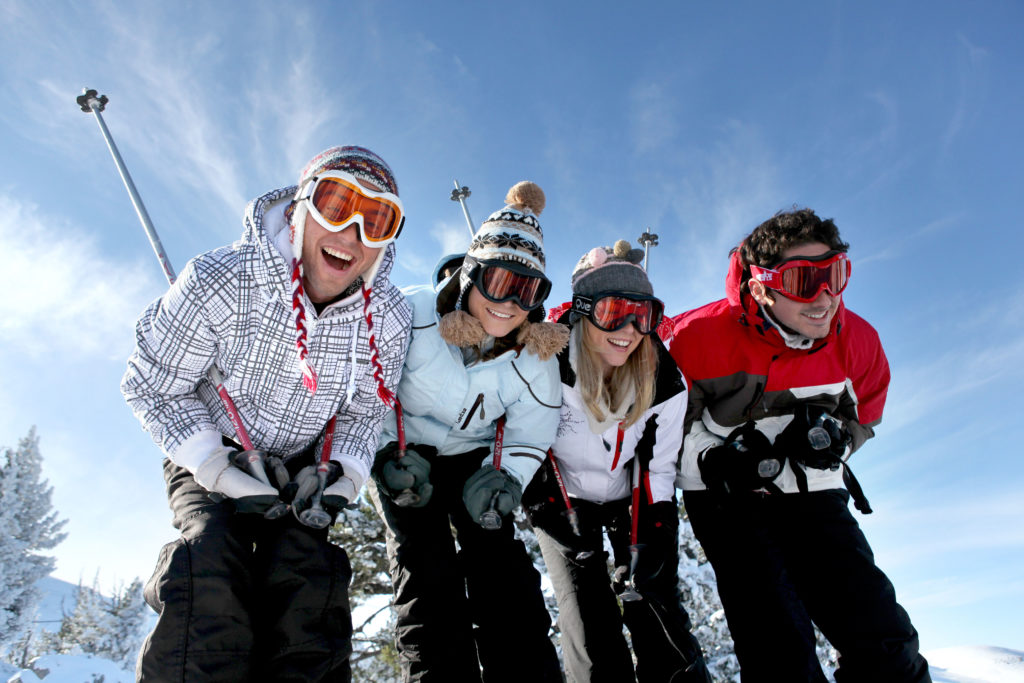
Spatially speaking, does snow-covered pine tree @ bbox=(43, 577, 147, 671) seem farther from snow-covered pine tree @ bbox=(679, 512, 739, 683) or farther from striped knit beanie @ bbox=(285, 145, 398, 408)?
striped knit beanie @ bbox=(285, 145, 398, 408)

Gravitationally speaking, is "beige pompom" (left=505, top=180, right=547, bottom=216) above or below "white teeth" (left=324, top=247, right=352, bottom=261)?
above

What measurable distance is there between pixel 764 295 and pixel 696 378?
729 millimetres

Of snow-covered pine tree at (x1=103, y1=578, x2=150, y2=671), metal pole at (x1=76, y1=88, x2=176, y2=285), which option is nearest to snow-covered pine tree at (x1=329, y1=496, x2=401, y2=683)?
metal pole at (x1=76, y1=88, x2=176, y2=285)

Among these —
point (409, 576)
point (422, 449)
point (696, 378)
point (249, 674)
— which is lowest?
point (249, 674)

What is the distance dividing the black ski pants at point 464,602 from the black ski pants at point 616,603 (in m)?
0.35

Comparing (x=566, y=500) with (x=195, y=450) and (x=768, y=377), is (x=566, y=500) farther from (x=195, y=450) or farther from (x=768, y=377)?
(x=195, y=450)

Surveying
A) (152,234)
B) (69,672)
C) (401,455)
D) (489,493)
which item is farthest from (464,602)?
(69,672)

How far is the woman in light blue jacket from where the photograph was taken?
109 inches

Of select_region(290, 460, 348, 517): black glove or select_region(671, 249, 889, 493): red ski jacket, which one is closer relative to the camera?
select_region(290, 460, 348, 517): black glove

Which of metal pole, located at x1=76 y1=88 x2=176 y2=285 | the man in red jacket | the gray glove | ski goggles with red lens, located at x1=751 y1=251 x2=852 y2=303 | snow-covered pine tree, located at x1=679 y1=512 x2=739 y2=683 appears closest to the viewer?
the gray glove

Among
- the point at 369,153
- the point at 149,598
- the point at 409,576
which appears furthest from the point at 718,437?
the point at 149,598

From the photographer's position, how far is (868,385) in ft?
12.5

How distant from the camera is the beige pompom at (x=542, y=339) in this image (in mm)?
3457

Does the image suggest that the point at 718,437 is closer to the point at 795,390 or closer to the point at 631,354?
the point at 795,390
